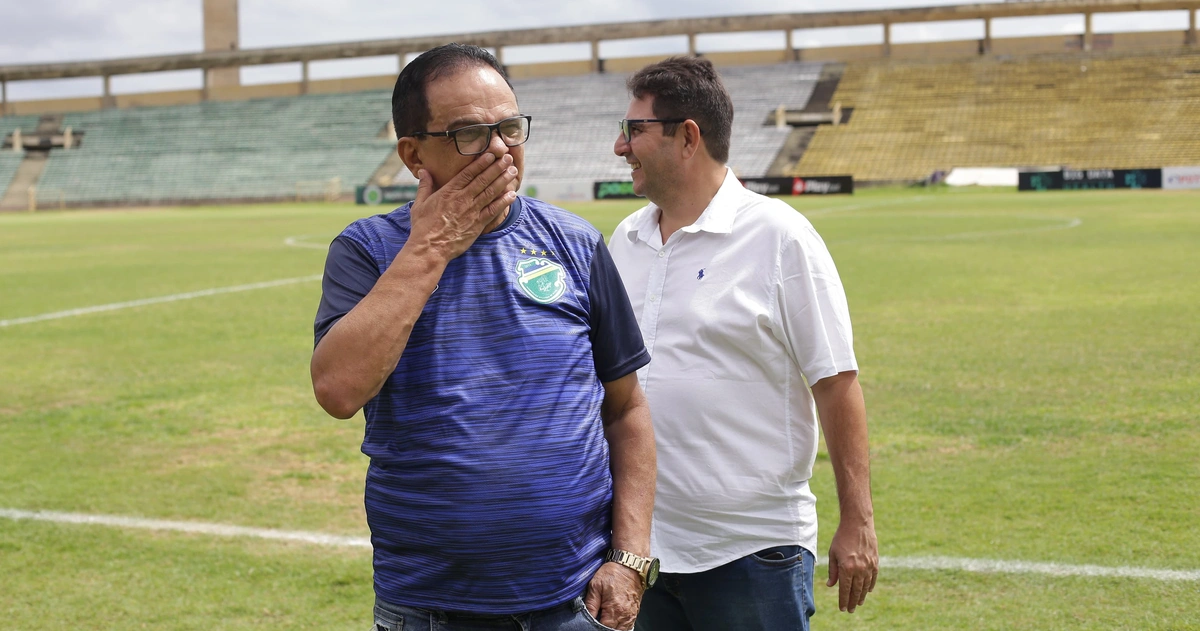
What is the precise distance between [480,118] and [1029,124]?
5833 centimetres

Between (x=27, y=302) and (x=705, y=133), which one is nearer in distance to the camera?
(x=705, y=133)

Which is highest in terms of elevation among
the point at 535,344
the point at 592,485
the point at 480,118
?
the point at 480,118

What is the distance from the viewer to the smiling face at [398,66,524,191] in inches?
89.6

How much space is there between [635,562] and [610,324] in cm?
48

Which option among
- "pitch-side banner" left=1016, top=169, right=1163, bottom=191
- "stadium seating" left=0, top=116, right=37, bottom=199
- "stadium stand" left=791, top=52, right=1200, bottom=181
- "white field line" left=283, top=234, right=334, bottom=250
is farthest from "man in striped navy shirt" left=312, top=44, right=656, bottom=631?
"stadium seating" left=0, top=116, right=37, bottom=199

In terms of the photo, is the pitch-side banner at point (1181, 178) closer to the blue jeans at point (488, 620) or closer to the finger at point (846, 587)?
the finger at point (846, 587)

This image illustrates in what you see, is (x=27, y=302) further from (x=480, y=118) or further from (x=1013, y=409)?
(x=480, y=118)

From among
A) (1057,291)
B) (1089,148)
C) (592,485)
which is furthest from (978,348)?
(1089,148)

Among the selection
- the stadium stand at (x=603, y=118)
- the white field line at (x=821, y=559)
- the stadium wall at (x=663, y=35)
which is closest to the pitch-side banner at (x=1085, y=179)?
the stadium stand at (x=603, y=118)

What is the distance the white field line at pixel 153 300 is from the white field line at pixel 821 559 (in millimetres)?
8311

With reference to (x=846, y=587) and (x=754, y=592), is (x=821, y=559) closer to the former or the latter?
(x=846, y=587)

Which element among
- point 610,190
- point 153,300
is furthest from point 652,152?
point 610,190

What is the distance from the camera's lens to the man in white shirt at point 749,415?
9.32ft

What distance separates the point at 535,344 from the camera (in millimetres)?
2252
